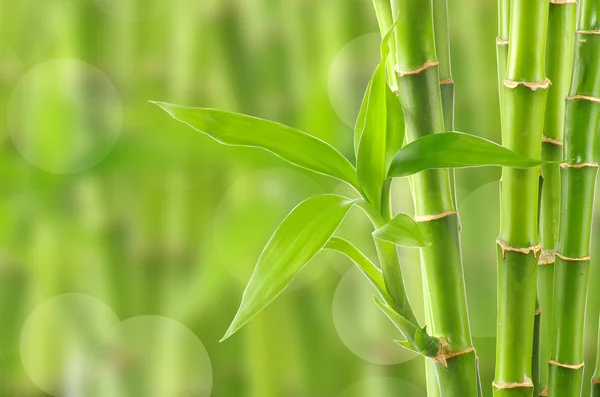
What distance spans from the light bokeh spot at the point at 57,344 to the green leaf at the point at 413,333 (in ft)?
2.16

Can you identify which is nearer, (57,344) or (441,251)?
(441,251)

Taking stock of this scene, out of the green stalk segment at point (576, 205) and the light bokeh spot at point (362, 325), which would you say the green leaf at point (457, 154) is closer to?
the green stalk segment at point (576, 205)

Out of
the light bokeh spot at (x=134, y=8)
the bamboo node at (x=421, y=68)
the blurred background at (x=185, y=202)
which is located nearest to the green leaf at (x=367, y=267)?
the bamboo node at (x=421, y=68)

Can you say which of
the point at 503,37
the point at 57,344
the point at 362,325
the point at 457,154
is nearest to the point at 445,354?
the point at 457,154

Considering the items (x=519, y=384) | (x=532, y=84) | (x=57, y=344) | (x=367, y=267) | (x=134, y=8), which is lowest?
(x=57, y=344)

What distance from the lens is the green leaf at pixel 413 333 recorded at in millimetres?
361

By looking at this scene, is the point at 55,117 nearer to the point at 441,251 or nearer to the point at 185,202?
the point at 185,202

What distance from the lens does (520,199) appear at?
396 mm

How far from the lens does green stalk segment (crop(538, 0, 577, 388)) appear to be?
47 cm

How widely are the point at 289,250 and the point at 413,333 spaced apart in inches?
3.9

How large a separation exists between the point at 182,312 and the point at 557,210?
0.60 m

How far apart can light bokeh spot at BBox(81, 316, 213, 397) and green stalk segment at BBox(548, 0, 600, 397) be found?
577 mm

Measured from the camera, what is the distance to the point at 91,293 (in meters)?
0.91

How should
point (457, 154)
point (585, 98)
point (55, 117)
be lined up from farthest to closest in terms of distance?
1. point (55, 117)
2. point (585, 98)
3. point (457, 154)
